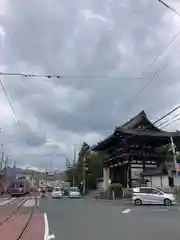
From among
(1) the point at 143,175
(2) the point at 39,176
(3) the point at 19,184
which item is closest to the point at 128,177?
(1) the point at 143,175

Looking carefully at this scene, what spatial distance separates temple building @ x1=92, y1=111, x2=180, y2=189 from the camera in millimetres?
51312

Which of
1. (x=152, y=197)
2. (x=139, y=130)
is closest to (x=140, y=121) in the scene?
(x=139, y=130)

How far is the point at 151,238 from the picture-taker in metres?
11.3

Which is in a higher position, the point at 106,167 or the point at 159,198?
the point at 106,167

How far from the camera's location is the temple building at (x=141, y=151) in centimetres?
5131

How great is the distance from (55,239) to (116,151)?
1801 inches

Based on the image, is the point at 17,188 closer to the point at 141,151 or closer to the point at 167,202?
the point at 141,151

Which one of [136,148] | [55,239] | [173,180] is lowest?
[55,239]

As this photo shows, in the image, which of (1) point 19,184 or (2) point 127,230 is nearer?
(2) point 127,230

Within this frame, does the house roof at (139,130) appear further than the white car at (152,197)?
Yes

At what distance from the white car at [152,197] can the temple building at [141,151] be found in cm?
1373

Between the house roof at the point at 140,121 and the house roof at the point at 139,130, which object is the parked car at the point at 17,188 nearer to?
the house roof at the point at 139,130

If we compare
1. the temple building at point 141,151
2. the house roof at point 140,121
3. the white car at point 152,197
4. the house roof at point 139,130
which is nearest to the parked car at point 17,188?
the house roof at point 139,130

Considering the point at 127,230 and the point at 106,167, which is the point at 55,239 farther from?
the point at 106,167
